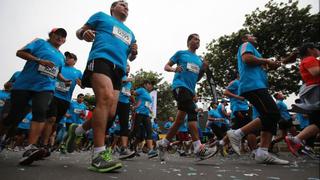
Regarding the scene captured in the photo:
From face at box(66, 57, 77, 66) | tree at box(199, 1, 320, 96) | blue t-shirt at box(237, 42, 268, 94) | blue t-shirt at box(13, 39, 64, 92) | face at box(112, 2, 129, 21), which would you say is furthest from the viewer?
tree at box(199, 1, 320, 96)

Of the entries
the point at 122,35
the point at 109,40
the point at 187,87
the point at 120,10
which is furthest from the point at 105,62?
the point at 187,87

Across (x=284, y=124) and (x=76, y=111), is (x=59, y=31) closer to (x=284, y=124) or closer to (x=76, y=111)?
(x=76, y=111)

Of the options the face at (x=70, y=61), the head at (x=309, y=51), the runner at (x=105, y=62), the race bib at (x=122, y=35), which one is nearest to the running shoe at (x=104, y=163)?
the runner at (x=105, y=62)

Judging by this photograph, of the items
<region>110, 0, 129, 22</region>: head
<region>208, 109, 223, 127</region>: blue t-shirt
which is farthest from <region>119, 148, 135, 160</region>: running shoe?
<region>208, 109, 223, 127</region>: blue t-shirt

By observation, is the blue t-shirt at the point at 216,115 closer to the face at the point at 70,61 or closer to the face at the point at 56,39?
the face at the point at 70,61

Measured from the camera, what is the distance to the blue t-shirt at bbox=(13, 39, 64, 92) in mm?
3971

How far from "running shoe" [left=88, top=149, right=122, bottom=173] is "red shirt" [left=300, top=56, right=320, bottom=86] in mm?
3003

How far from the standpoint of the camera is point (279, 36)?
2341 cm

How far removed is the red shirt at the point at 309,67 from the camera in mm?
4094

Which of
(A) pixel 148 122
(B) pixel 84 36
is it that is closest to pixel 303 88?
(B) pixel 84 36

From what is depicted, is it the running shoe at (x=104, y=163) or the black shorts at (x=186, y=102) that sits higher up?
the black shorts at (x=186, y=102)

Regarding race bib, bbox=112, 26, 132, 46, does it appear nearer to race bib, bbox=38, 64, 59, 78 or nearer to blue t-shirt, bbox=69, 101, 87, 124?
race bib, bbox=38, 64, 59, 78

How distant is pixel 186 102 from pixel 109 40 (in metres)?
2.20

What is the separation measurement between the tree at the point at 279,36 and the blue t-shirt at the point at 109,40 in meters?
20.3
